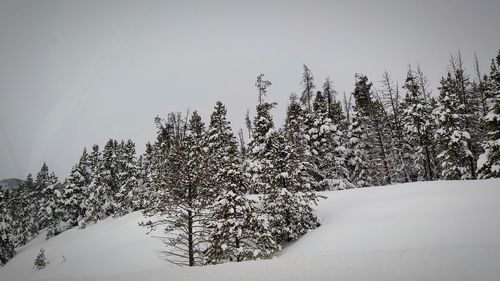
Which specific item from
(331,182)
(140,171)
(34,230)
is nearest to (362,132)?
(331,182)

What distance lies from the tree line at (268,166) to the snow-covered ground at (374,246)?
247cm

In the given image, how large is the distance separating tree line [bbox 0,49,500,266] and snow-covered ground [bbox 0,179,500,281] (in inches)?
97.3

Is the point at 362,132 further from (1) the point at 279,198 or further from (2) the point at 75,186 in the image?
(2) the point at 75,186

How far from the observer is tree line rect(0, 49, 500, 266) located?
18047mm

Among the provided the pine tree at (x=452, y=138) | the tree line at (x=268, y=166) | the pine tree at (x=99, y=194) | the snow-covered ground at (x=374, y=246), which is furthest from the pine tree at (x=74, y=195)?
the pine tree at (x=452, y=138)

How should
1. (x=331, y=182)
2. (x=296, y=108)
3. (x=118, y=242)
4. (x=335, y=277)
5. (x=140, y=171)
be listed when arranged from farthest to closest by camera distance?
(x=140, y=171), (x=296, y=108), (x=331, y=182), (x=118, y=242), (x=335, y=277)

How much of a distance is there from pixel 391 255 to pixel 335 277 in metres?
2.75

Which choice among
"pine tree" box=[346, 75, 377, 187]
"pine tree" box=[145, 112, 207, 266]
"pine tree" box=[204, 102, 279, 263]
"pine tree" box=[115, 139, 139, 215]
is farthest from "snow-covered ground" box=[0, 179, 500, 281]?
"pine tree" box=[115, 139, 139, 215]

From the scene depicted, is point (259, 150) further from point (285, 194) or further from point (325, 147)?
point (325, 147)

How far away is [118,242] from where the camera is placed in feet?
90.2

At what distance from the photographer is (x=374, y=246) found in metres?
14.1

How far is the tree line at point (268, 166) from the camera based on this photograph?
18.0 metres

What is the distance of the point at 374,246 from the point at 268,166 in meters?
8.64

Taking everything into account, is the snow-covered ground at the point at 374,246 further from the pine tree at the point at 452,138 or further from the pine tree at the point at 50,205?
the pine tree at the point at 50,205
